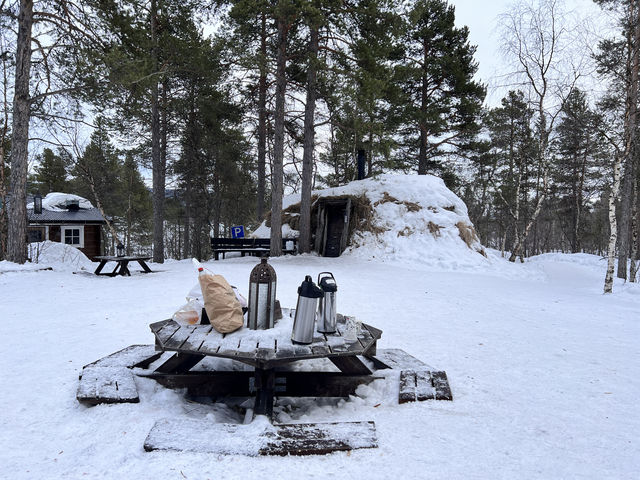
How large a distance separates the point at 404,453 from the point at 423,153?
1944 centimetres

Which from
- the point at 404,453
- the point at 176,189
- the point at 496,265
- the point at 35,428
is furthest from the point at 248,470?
the point at 176,189

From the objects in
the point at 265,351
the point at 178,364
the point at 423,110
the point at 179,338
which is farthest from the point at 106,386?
the point at 423,110

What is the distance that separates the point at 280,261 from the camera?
12367 millimetres

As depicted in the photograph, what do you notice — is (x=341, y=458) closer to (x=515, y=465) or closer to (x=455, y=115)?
(x=515, y=465)

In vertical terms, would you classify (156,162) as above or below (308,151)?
below

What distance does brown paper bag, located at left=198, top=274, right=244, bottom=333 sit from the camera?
2.61 meters

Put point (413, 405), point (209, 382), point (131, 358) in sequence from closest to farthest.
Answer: point (413, 405) → point (209, 382) → point (131, 358)

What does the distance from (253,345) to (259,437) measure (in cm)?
57

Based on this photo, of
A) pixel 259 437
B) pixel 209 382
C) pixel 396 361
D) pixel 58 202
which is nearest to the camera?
pixel 259 437

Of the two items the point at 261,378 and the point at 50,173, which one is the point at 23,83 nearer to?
the point at 261,378

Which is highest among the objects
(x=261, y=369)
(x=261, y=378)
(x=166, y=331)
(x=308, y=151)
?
(x=308, y=151)

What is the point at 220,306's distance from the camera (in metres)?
2.63

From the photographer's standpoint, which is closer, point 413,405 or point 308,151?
point 413,405

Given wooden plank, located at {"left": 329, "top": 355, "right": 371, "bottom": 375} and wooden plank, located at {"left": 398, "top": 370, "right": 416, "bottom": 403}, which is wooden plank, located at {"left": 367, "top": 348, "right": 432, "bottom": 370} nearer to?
wooden plank, located at {"left": 398, "top": 370, "right": 416, "bottom": 403}
